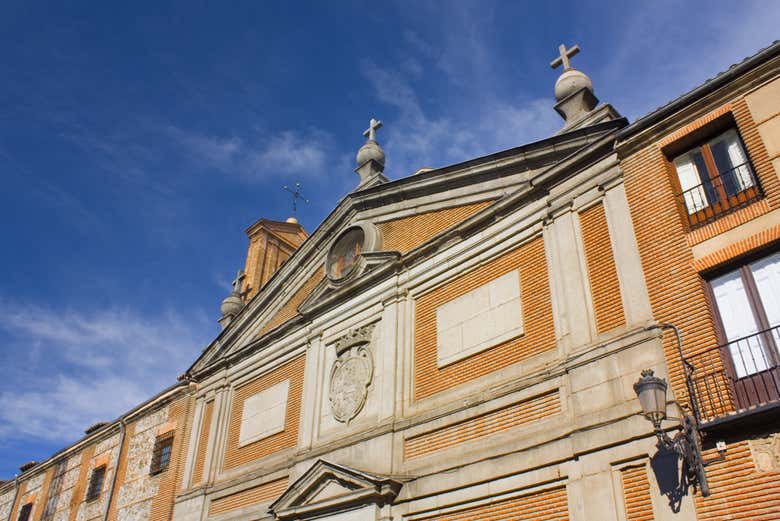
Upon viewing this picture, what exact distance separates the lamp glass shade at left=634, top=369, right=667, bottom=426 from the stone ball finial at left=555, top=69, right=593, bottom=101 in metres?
6.43

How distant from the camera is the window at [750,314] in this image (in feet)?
26.2

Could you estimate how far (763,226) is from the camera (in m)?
8.59

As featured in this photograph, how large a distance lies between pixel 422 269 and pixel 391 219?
2.07 meters

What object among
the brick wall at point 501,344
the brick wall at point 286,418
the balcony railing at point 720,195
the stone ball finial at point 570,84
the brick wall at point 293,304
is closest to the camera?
the balcony railing at point 720,195

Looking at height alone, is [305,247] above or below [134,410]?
above

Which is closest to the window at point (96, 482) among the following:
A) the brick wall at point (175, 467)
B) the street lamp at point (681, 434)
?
the brick wall at point (175, 467)

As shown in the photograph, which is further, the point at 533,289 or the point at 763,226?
the point at 533,289

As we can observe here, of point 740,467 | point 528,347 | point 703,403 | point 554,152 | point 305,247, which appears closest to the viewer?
point 740,467

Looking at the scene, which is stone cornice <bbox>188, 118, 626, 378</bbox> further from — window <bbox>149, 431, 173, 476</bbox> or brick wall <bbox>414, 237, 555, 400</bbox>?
window <bbox>149, 431, 173, 476</bbox>

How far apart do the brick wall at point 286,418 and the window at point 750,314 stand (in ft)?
29.0

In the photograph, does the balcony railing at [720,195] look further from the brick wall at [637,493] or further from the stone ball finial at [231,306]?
the stone ball finial at [231,306]

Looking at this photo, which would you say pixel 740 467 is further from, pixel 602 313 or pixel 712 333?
pixel 602 313

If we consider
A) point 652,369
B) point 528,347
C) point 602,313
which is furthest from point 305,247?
point 652,369

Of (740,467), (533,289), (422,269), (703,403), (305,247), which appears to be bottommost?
(740,467)
